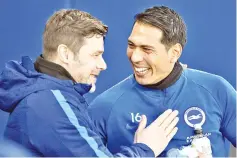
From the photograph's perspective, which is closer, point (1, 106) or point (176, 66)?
point (1, 106)

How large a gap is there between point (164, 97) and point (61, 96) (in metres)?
0.57

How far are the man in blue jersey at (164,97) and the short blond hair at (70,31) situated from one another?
Answer: 0.29 meters

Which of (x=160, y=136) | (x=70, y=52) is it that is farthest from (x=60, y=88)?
(x=160, y=136)

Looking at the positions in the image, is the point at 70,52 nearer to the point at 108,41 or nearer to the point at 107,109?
the point at 107,109

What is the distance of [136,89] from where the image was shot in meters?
1.83

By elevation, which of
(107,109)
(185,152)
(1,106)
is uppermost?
(1,106)

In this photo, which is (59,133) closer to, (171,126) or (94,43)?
(94,43)

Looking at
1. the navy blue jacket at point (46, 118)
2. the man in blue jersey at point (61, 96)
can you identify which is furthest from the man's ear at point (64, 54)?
the navy blue jacket at point (46, 118)

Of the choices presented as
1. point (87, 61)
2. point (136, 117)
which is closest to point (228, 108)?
point (136, 117)

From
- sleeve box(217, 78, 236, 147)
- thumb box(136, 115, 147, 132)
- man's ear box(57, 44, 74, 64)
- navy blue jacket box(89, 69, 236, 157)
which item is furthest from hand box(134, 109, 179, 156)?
man's ear box(57, 44, 74, 64)

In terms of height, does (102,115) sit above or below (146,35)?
below

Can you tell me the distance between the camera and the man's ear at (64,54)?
58.1 inches

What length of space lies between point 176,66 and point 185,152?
0.35 metres

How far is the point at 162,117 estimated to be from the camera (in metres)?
1.66
